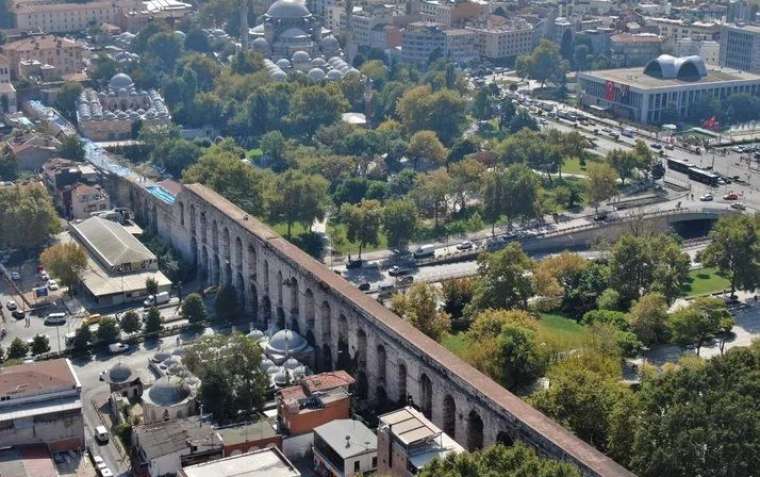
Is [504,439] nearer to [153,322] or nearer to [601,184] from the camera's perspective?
[153,322]

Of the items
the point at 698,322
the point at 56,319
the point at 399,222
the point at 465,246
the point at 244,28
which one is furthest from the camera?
the point at 244,28

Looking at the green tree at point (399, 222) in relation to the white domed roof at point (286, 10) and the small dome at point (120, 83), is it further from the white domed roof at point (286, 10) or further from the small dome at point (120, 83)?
the white domed roof at point (286, 10)

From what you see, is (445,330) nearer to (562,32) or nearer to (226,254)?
(226,254)

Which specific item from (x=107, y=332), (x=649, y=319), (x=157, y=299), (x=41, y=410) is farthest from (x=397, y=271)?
(x=41, y=410)

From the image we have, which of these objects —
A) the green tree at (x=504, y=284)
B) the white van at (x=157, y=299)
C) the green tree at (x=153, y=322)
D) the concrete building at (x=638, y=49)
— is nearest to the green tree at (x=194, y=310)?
the green tree at (x=153, y=322)

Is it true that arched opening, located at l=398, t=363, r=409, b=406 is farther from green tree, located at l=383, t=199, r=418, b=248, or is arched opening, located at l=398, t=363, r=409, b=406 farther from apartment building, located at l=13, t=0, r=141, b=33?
apartment building, located at l=13, t=0, r=141, b=33

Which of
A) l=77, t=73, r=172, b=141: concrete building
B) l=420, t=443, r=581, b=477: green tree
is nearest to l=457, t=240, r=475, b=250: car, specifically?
l=77, t=73, r=172, b=141: concrete building
